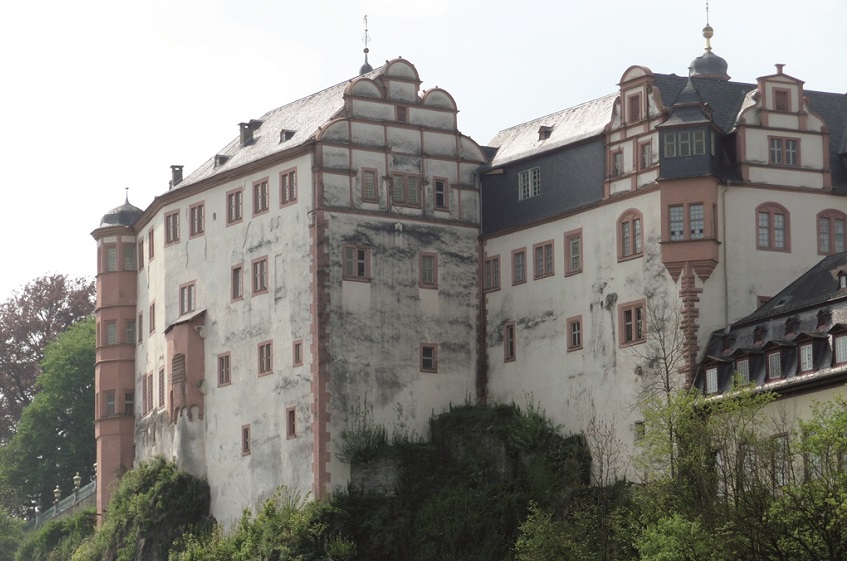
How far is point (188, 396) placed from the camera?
10888 cm

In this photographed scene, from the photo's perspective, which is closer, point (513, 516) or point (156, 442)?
point (513, 516)

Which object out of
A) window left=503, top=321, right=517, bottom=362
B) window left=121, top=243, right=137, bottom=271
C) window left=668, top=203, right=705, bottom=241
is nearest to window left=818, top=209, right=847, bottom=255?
window left=668, top=203, right=705, bottom=241

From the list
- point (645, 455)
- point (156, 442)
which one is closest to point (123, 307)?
point (156, 442)

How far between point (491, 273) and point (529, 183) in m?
4.27

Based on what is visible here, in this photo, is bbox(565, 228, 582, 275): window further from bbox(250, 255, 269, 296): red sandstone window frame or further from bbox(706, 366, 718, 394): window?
bbox(250, 255, 269, 296): red sandstone window frame

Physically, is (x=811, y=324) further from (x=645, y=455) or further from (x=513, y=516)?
(x=513, y=516)

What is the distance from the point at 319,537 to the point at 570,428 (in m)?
11.1

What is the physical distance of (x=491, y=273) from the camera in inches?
4193

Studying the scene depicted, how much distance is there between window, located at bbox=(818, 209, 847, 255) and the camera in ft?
322

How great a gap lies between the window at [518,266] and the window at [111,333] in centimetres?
2413

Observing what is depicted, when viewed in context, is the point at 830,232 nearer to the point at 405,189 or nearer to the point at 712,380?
the point at 712,380

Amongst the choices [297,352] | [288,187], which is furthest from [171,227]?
[297,352]

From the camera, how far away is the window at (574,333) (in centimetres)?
10050

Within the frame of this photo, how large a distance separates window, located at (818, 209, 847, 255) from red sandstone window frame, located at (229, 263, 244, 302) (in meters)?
25.3
